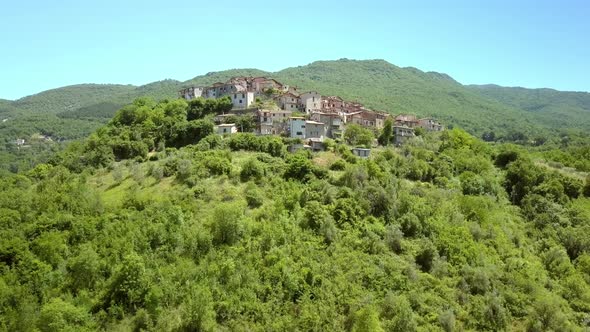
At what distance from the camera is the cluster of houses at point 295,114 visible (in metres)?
60.3

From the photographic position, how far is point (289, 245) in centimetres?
3500


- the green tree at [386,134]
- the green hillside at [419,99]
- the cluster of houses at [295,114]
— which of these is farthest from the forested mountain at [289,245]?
the green hillside at [419,99]

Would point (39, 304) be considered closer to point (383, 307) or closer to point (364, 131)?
point (383, 307)

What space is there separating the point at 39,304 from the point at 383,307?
78.8ft

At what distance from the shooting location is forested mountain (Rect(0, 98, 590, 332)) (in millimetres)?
30016

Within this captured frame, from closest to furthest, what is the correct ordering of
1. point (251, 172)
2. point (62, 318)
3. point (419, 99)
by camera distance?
point (62, 318) < point (251, 172) < point (419, 99)

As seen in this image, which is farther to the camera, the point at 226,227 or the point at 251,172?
the point at 251,172

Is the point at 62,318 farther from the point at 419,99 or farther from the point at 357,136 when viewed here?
the point at 419,99

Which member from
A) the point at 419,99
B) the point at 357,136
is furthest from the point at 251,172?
the point at 419,99

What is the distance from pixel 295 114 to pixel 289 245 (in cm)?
3333

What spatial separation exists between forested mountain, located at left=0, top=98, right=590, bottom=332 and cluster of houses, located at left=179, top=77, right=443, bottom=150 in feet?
25.2

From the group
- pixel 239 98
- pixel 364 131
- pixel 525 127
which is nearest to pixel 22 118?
pixel 239 98

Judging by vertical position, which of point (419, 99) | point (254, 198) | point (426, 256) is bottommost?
→ point (426, 256)

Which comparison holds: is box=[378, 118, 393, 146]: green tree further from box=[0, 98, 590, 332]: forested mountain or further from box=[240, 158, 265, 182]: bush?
box=[240, 158, 265, 182]: bush
